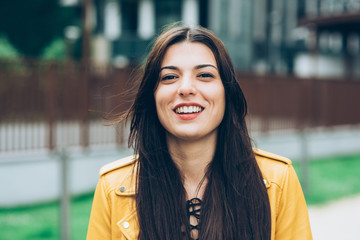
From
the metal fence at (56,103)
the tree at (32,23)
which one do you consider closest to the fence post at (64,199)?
the metal fence at (56,103)

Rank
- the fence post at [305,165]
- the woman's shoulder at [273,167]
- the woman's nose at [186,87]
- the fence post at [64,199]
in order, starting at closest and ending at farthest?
the woman's nose at [186,87]
the woman's shoulder at [273,167]
the fence post at [64,199]
the fence post at [305,165]

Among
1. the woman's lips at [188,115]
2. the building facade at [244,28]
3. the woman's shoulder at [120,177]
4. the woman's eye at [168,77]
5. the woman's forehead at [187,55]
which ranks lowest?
the woman's shoulder at [120,177]

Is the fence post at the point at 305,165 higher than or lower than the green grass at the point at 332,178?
higher

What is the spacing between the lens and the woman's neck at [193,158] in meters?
2.24

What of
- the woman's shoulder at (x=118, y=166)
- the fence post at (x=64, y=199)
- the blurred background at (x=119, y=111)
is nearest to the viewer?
the woman's shoulder at (x=118, y=166)

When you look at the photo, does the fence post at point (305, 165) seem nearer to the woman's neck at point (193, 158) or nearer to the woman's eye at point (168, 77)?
the woman's neck at point (193, 158)

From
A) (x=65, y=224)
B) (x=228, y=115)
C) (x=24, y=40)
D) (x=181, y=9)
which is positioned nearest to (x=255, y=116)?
(x=65, y=224)

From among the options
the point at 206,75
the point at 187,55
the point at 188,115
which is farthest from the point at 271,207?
the point at 187,55

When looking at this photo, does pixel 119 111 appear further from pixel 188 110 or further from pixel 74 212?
pixel 188 110

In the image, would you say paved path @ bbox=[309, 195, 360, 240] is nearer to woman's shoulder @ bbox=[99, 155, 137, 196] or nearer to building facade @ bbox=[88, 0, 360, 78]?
woman's shoulder @ bbox=[99, 155, 137, 196]

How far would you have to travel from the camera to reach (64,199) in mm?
5539

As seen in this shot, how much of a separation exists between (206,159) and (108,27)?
23.1 m

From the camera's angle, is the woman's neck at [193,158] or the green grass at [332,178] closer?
the woman's neck at [193,158]

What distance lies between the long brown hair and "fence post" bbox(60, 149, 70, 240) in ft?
11.2
